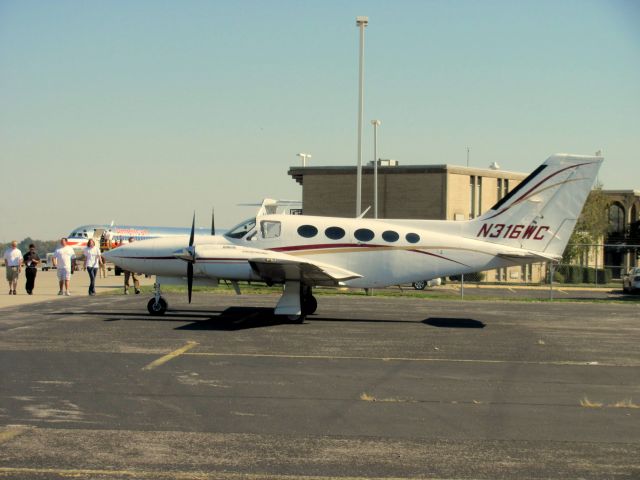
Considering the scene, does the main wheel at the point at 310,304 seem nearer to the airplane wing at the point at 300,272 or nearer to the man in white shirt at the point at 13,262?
the airplane wing at the point at 300,272

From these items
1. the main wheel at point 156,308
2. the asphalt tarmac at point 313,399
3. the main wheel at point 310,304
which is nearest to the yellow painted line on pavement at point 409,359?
the asphalt tarmac at point 313,399

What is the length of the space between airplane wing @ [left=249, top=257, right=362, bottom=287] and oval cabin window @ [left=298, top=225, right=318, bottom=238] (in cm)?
91

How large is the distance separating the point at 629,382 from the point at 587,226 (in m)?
56.9

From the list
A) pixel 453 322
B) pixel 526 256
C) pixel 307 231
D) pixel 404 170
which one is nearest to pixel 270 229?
pixel 307 231

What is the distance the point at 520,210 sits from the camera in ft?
72.7

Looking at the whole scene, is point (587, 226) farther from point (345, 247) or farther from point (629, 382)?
point (629, 382)

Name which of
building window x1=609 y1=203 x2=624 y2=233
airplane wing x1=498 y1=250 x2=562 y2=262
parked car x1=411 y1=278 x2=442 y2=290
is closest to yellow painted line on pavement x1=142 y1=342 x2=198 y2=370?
airplane wing x1=498 y1=250 x2=562 y2=262

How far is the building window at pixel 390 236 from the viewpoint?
21750 millimetres

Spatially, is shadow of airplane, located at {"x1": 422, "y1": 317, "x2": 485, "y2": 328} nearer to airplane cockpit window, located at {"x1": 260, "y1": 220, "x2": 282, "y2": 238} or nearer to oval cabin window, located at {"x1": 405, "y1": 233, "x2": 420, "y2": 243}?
A: oval cabin window, located at {"x1": 405, "y1": 233, "x2": 420, "y2": 243}

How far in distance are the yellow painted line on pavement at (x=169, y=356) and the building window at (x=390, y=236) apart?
7.12m

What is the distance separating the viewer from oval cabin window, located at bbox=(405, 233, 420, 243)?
21.8 meters

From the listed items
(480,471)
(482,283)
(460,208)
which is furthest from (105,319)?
(460,208)

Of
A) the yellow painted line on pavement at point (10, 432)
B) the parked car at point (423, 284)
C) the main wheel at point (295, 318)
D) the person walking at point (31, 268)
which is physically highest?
the person walking at point (31, 268)

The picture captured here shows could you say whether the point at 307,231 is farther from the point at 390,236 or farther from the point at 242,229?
the point at 390,236
